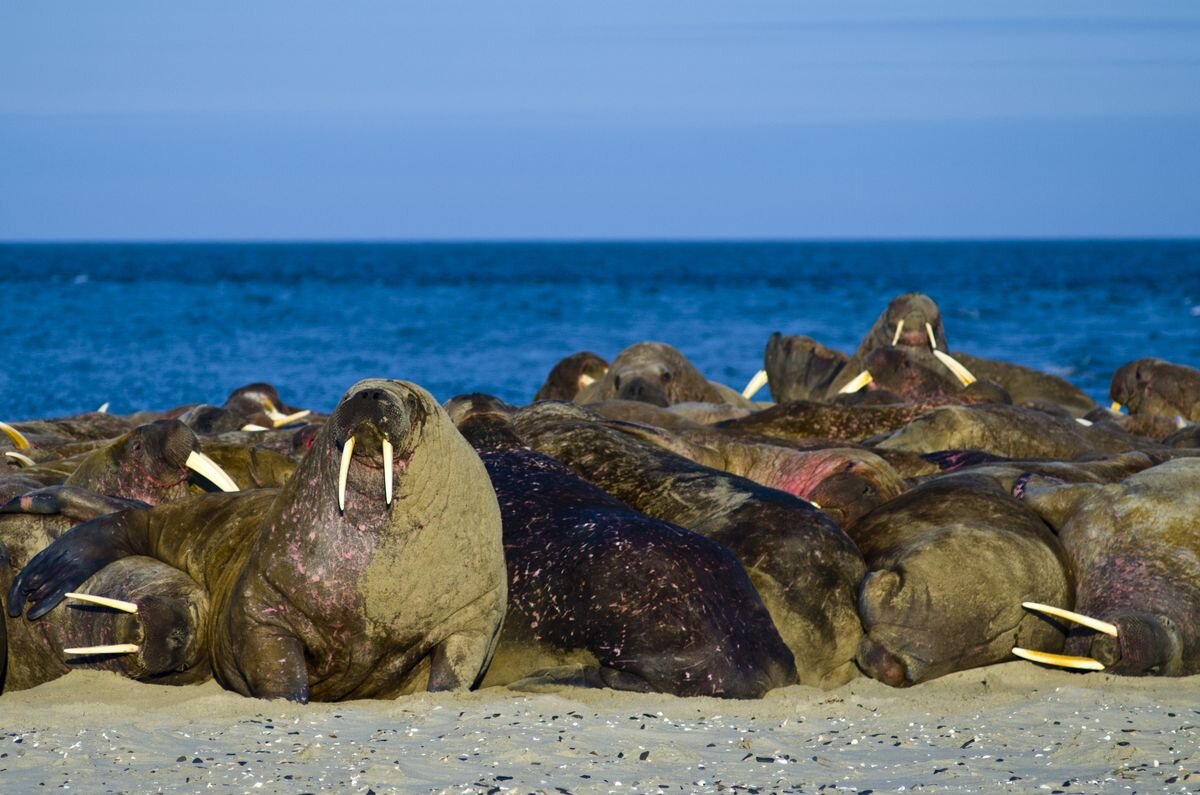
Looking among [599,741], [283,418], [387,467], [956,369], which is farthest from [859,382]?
[599,741]

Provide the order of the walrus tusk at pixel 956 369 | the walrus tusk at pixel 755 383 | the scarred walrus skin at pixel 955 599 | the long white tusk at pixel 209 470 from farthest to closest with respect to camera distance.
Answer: the walrus tusk at pixel 755 383
the walrus tusk at pixel 956 369
the long white tusk at pixel 209 470
the scarred walrus skin at pixel 955 599

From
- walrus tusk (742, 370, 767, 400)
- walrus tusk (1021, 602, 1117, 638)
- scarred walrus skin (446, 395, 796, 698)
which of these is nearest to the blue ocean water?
walrus tusk (742, 370, 767, 400)

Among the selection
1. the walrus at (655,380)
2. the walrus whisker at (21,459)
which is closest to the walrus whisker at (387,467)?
the walrus whisker at (21,459)

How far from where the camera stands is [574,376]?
1472 centimetres

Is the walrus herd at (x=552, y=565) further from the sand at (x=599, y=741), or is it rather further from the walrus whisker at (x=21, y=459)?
the walrus whisker at (x=21, y=459)

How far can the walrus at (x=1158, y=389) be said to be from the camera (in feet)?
44.4

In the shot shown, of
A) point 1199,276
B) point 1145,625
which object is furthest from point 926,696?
point 1199,276

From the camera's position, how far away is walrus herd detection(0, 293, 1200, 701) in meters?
5.70

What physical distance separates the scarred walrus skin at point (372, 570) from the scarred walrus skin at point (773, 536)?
1230 mm

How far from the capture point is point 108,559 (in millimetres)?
6336

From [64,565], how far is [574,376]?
874 centimetres

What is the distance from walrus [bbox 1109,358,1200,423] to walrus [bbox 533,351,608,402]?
451cm

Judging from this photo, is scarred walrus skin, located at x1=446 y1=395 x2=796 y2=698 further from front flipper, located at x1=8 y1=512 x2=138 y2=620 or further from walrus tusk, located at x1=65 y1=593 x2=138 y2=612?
front flipper, located at x1=8 y1=512 x2=138 y2=620

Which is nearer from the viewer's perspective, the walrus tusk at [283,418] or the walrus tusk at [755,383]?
the walrus tusk at [283,418]
